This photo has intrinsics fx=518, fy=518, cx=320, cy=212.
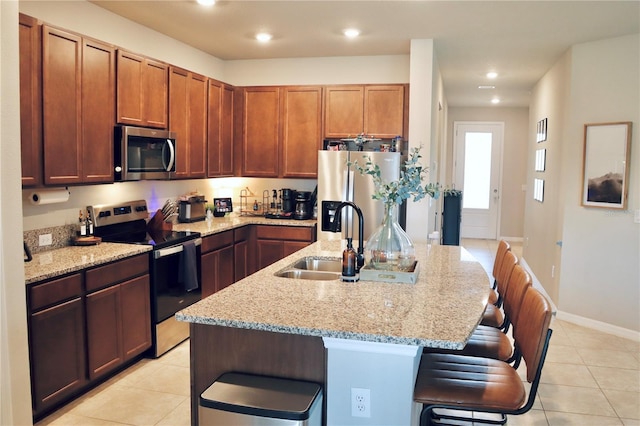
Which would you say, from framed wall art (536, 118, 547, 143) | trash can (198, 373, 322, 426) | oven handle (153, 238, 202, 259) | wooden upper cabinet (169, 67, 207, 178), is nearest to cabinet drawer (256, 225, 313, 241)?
wooden upper cabinet (169, 67, 207, 178)

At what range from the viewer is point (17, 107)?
2.54 meters

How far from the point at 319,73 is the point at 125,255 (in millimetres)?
3162

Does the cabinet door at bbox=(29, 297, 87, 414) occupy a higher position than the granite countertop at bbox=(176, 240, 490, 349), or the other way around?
the granite countertop at bbox=(176, 240, 490, 349)

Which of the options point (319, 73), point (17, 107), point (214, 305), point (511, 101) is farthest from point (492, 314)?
point (511, 101)

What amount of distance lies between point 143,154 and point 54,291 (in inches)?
57.3

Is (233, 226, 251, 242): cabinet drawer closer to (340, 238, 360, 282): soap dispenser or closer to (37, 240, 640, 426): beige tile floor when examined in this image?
(37, 240, 640, 426): beige tile floor

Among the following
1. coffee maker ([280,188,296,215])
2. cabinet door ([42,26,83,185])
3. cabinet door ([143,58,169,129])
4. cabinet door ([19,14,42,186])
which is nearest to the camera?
cabinet door ([19,14,42,186])

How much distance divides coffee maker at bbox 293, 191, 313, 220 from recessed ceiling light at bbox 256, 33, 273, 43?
1641 millimetres

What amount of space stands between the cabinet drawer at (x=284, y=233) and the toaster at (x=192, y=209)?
1.98 ft

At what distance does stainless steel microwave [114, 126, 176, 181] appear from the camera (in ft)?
12.3

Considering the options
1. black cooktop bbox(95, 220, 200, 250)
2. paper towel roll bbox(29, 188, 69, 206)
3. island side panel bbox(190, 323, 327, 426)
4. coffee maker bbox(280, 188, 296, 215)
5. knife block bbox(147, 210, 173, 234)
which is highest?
paper towel roll bbox(29, 188, 69, 206)

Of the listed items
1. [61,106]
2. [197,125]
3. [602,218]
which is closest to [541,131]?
[602,218]

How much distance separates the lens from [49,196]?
134 inches

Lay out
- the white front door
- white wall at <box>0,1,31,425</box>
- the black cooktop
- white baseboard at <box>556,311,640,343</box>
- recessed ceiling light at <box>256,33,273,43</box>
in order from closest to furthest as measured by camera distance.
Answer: white wall at <box>0,1,31,425</box> < the black cooktop < white baseboard at <box>556,311,640,343</box> < recessed ceiling light at <box>256,33,273,43</box> < the white front door
